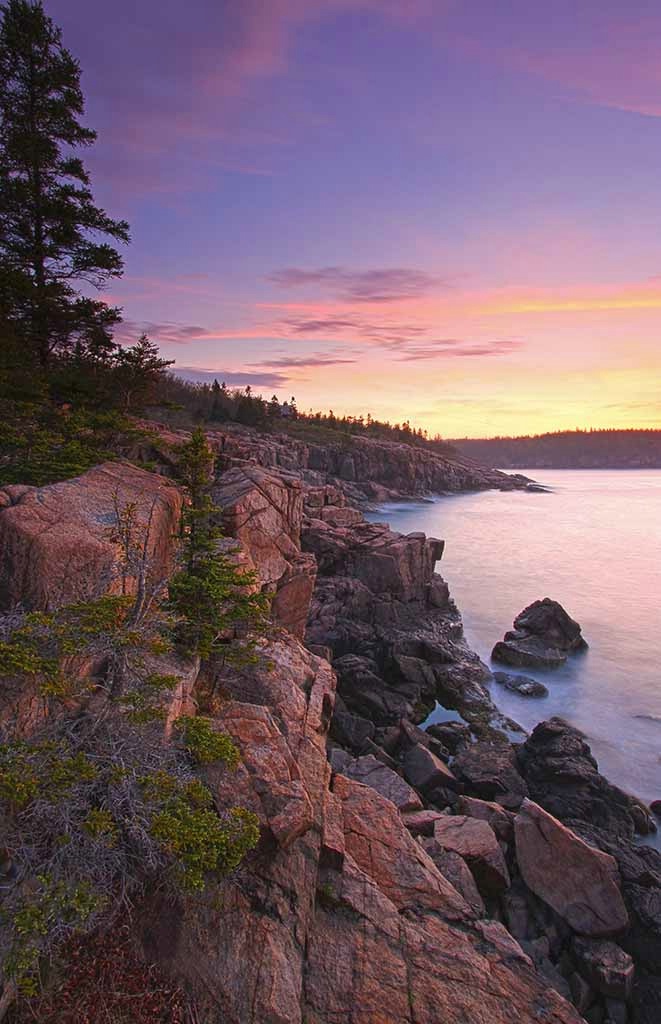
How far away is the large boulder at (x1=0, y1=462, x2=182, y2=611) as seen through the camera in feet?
28.1

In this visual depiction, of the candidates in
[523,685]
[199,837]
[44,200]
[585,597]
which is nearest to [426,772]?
[199,837]

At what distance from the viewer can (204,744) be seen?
7535 mm

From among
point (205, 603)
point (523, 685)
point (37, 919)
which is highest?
point (205, 603)

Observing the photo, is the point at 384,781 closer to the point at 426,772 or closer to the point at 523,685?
the point at 426,772

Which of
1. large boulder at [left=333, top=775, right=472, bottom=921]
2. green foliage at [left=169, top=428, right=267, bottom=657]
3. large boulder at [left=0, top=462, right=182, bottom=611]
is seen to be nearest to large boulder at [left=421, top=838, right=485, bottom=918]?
large boulder at [left=333, top=775, right=472, bottom=921]

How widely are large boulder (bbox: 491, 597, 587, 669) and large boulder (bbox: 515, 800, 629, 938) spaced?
15470 millimetres

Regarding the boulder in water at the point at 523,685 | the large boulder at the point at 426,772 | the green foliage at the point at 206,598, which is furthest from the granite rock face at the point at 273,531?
the boulder in water at the point at 523,685

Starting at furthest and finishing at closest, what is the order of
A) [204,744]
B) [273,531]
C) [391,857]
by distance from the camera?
[273,531] → [391,857] → [204,744]

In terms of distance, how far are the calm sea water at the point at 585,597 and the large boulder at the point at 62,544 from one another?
18.8 m

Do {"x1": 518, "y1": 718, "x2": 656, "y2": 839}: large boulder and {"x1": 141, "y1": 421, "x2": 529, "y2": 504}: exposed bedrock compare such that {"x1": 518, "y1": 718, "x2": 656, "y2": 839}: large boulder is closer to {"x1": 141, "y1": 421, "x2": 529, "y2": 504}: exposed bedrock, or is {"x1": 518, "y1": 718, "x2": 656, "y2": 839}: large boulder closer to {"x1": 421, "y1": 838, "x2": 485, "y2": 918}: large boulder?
{"x1": 421, "y1": 838, "x2": 485, "y2": 918}: large boulder

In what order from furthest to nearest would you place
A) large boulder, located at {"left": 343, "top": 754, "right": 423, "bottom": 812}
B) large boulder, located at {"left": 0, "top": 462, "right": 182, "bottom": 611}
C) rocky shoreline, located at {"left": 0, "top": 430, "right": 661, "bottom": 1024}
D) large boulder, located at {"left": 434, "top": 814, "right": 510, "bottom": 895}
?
large boulder, located at {"left": 343, "top": 754, "right": 423, "bottom": 812}, large boulder, located at {"left": 434, "top": 814, "right": 510, "bottom": 895}, large boulder, located at {"left": 0, "top": 462, "right": 182, "bottom": 611}, rocky shoreline, located at {"left": 0, "top": 430, "right": 661, "bottom": 1024}

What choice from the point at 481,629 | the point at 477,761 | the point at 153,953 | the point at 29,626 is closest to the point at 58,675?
the point at 29,626

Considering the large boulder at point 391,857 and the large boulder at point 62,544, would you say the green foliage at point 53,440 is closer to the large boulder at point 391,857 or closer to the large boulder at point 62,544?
the large boulder at point 62,544

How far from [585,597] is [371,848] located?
38800 mm
